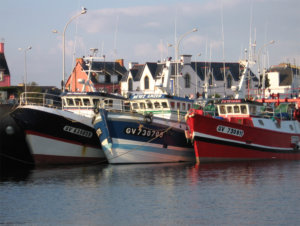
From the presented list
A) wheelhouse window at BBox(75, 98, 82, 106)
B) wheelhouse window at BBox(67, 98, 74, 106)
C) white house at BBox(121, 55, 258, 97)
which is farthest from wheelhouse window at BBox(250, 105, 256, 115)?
white house at BBox(121, 55, 258, 97)

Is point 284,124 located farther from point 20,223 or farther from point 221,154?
point 20,223

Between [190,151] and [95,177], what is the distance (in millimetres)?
9892

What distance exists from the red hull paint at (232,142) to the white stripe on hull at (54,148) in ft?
24.8

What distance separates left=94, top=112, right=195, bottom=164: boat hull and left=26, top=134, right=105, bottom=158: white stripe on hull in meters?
2.52

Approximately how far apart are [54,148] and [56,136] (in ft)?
3.17

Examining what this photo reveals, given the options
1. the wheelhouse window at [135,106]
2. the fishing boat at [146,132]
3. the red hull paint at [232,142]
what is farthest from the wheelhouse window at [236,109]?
the wheelhouse window at [135,106]

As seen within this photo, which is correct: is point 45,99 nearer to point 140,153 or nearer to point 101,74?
point 140,153

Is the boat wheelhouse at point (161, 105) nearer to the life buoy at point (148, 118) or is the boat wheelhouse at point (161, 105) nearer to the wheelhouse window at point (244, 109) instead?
the life buoy at point (148, 118)

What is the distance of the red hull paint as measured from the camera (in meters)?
41.6

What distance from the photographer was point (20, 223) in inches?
969

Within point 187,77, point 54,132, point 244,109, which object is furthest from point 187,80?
point 54,132

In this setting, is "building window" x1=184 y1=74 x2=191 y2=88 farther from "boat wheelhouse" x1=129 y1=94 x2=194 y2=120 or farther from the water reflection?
the water reflection

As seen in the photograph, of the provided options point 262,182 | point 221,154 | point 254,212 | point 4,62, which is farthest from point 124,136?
point 4,62

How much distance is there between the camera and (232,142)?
4325 centimetres
